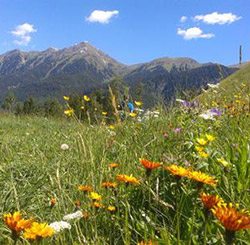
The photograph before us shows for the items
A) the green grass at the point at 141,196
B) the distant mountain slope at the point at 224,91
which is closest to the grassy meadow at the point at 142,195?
the green grass at the point at 141,196

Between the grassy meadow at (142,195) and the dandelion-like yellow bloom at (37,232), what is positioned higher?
the dandelion-like yellow bloom at (37,232)

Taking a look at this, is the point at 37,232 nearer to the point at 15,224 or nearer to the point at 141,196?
the point at 15,224

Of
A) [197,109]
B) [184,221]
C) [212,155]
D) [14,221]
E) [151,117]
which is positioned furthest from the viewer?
[151,117]

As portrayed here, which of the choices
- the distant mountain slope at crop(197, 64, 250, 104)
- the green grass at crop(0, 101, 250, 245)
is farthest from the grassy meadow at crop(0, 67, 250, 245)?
the distant mountain slope at crop(197, 64, 250, 104)

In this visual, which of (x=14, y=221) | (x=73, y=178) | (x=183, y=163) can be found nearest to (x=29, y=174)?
(x=73, y=178)

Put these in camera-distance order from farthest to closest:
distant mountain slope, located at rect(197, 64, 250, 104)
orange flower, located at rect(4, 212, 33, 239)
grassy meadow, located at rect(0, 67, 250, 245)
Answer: distant mountain slope, located at rect(197, 64, 250, 104), grassy meadow, located at rect(0, 67, 250, 245), orange flower, located at rect(4, 212, 33, 239)

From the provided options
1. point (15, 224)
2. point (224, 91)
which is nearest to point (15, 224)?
point (15, 224)

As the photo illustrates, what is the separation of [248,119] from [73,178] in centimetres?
196

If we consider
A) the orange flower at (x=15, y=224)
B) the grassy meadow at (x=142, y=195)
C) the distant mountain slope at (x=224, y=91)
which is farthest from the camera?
the distant mountain slope at (x=224, y=91)

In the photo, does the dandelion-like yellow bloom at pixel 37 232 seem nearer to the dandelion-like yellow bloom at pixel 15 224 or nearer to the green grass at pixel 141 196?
the dandelion-like yellow bloom at pixel 15 224

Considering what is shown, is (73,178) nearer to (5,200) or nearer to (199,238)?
(5,200)

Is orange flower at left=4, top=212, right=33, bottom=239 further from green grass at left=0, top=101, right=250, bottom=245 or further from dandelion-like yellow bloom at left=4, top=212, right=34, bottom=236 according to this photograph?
green grass at left=0, top=101, right=250, bottom=245

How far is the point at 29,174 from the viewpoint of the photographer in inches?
105

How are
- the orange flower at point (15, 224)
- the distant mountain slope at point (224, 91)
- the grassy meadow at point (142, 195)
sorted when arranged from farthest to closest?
the distant mountain slope at point (224, 91), the grassy meadow at point (142, 195), the orange flower at point (15, 224)
